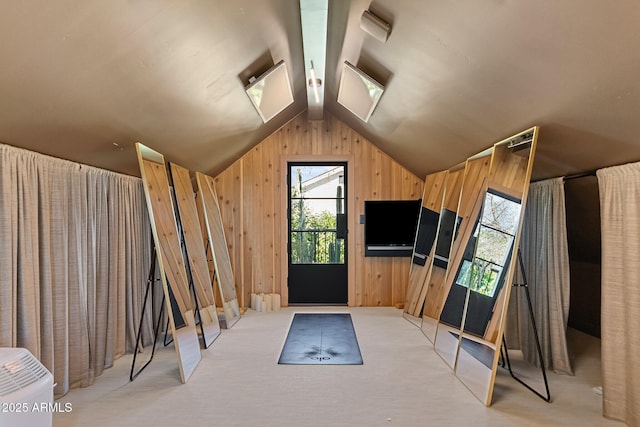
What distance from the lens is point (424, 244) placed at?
5246 millimetres

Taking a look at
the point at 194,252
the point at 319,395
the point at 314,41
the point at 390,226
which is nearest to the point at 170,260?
the point at 194,252

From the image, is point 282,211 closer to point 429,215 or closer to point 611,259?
point 429,215

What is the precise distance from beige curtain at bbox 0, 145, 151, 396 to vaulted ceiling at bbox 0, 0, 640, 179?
0.21 m

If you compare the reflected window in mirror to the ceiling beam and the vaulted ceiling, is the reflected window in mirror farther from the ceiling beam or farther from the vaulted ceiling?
the ceiling beam

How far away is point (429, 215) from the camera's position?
527 cm

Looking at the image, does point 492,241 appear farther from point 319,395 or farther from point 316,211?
point 316,211

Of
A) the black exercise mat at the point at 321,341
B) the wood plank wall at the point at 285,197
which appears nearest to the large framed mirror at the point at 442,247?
the black exercise mat at the point at 321,341

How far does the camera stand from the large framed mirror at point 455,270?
11.8ft

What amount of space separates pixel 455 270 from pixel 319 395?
1.81 meters

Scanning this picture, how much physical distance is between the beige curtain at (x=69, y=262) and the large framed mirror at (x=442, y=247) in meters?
2.98

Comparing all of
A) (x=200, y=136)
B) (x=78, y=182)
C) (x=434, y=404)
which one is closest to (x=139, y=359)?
(x=78, y=182)

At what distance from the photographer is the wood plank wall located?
5.80m

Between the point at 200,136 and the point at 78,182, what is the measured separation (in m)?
1.25

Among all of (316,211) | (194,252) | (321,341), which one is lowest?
(321,341)
